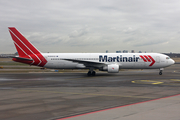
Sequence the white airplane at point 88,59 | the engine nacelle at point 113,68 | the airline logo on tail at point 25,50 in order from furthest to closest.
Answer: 1. the airline logo on tail at point 25,50
2. the white airplane at point 88,59
3. the engine nacelle at point 113,68

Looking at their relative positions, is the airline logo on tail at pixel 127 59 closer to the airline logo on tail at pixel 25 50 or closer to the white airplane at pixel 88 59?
the white airplane at pixel 88 59

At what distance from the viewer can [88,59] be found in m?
34.4

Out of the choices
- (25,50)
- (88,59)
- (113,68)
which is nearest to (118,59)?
(113,68)

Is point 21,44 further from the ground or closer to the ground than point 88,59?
further from the ground

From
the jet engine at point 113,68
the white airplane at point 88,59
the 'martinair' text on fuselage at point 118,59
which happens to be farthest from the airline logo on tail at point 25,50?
the jet engine at point 113,68

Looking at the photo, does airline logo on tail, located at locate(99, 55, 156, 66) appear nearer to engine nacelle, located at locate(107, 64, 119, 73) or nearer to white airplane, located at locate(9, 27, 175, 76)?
white airplane, located at locate(9, 27, 175, 76)

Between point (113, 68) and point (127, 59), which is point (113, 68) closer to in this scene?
point (113, 68)

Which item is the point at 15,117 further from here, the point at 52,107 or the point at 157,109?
the point at 157,109

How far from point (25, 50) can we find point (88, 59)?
11.7 metres

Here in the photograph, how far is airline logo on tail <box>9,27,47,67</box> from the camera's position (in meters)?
34.2

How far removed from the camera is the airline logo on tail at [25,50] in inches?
1347

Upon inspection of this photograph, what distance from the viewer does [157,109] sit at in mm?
9797

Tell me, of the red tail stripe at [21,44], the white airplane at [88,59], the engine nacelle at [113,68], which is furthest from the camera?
the red tail stripe at [21,44]

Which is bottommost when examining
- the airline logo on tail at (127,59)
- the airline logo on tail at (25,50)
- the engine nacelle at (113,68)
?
the engine nacelle at (113,68)
